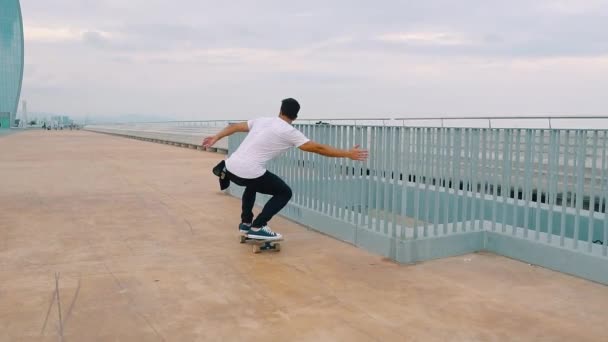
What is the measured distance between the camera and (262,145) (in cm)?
534

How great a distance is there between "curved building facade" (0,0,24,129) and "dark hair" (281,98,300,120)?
165m

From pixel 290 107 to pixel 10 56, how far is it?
577 feet

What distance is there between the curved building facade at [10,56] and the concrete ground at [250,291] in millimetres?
164159

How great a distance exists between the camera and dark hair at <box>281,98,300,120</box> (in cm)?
538

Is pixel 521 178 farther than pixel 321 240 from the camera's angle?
No

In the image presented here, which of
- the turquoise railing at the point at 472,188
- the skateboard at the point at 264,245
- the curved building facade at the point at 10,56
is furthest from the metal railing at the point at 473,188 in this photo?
the curved building facade at the point at 10,56

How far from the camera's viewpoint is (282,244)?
19.5ft

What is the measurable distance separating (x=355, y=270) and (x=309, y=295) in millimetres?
839

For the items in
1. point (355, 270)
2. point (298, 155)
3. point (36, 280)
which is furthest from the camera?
point (298, 155)

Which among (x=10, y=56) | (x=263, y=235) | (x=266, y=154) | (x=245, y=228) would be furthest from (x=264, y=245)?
(x=10, y=56)

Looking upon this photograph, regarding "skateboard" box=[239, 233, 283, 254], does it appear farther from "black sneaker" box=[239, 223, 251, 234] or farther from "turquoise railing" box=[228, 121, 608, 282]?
"turquoise railing" box=[228, 121, 608, 282]

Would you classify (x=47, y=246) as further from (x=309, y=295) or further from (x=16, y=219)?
(x=309, y=295)

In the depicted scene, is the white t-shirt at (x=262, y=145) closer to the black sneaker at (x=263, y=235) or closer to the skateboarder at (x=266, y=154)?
the skateboarder at (x=266, y=154)

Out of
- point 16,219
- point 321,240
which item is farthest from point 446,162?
point 16,219
